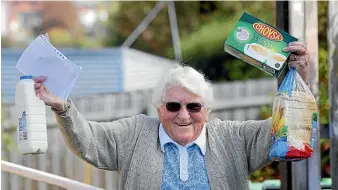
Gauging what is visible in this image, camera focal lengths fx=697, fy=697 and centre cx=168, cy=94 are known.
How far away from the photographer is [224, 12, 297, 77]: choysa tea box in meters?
2.97

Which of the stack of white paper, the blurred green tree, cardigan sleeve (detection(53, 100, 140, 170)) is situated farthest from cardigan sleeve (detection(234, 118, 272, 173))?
the blurred green tree

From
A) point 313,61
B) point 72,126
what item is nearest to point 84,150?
point 72,126

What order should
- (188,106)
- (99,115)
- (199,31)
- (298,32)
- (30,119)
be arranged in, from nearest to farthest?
(30,119), (188,106), (298,32), (99,115), (199,31)

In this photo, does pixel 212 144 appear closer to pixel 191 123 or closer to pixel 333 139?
pixel 191 123

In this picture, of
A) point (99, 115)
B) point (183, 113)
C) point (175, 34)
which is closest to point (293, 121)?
point (183, 113)

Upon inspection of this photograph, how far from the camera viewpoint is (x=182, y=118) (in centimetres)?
300

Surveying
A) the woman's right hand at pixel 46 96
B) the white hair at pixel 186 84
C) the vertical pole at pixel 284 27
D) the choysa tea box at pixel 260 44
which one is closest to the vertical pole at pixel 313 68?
the vertical pole at pixel 284 27

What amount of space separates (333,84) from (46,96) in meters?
1.61

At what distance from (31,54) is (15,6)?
19503 mm

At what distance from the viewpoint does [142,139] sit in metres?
3.13

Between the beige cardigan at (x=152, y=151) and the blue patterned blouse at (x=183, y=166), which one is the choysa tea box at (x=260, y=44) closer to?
the beige cardigan at (x=152, y=151)

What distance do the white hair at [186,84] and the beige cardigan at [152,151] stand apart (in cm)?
16

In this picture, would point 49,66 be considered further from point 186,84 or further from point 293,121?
point 293,121

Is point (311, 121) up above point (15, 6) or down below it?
below
